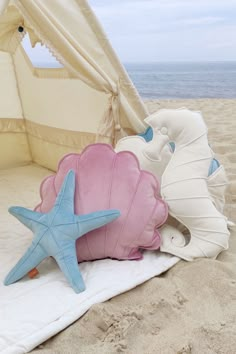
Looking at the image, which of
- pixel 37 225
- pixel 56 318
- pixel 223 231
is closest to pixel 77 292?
pixel 56 318

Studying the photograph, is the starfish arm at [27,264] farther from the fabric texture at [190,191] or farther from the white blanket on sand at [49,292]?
the fabric texture at [190,191]

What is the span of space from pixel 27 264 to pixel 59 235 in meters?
0.13

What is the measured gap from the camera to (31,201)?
6.63 ft

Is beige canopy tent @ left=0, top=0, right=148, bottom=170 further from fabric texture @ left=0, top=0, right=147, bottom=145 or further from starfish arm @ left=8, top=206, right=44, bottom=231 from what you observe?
starfish arm @ left=8, top=206, right=44, bottom=231

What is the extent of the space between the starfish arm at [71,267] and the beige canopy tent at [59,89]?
661 millimetres

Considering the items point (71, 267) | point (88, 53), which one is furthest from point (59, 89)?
point (71, 267)

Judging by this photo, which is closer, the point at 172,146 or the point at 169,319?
the point at 169,319

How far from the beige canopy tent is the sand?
2.43 feet

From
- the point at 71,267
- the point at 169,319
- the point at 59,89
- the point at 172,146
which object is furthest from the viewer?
the point at 59,89

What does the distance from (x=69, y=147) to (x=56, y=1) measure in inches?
31.3

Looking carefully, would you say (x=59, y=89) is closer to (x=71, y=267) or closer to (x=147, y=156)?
(x=147, y=156)

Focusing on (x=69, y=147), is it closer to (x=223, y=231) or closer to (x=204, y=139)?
(x=204, y=139)

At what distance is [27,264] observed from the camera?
1.29m

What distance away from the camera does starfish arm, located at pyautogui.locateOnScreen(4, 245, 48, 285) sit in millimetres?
1286
